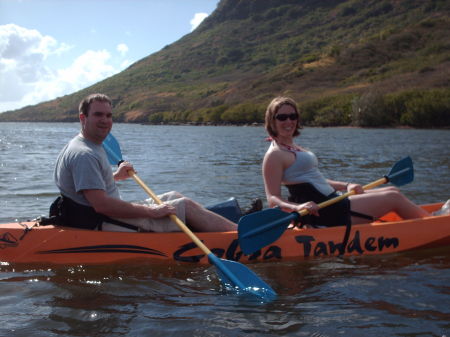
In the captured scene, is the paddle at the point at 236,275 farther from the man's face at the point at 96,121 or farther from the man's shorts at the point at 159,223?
the man's face at the point at 96,121

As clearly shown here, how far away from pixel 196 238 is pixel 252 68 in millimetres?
114421

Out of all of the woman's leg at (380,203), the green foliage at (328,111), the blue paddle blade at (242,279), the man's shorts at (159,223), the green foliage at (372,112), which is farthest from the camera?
the green foliage at (328,111)

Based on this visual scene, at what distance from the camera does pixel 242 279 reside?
4.06 meters

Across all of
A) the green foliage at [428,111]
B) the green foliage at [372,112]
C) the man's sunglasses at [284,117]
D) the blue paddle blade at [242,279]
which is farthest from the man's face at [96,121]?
the green foliage at [372,112]

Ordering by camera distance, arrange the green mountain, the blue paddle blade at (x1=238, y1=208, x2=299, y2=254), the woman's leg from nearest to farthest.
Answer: the blue paddle blade at (x1=238, y1=208, x2=299, y2=254)
the woman's leg
the green mountain

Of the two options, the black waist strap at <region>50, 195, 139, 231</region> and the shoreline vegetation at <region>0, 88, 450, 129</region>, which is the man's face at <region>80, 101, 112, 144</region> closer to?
the black waist strap at <region>50, 195, 139, 231</region>

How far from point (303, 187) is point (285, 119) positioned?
676 mm

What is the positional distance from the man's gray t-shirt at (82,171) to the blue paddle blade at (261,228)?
1.18m

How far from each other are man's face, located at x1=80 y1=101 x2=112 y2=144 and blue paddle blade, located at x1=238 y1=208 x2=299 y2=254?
1411 millimetres

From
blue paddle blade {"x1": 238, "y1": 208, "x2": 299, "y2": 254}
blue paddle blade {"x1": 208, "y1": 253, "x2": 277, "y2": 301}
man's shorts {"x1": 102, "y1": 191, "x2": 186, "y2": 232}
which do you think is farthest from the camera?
man's shorts {"x1": 102, "y1": 191, "x2": 186, "y2": 232}

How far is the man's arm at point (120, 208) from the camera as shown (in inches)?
164

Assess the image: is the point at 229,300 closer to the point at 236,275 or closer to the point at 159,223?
the point at 236,275

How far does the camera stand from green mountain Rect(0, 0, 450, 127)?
1917 inches

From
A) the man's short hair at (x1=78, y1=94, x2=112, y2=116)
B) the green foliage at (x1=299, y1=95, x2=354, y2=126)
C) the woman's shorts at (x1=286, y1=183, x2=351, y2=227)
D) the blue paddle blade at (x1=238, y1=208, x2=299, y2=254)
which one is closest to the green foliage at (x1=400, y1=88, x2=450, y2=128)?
the green foliage at (x1=299, y1=95, x2=354, y2=126)
